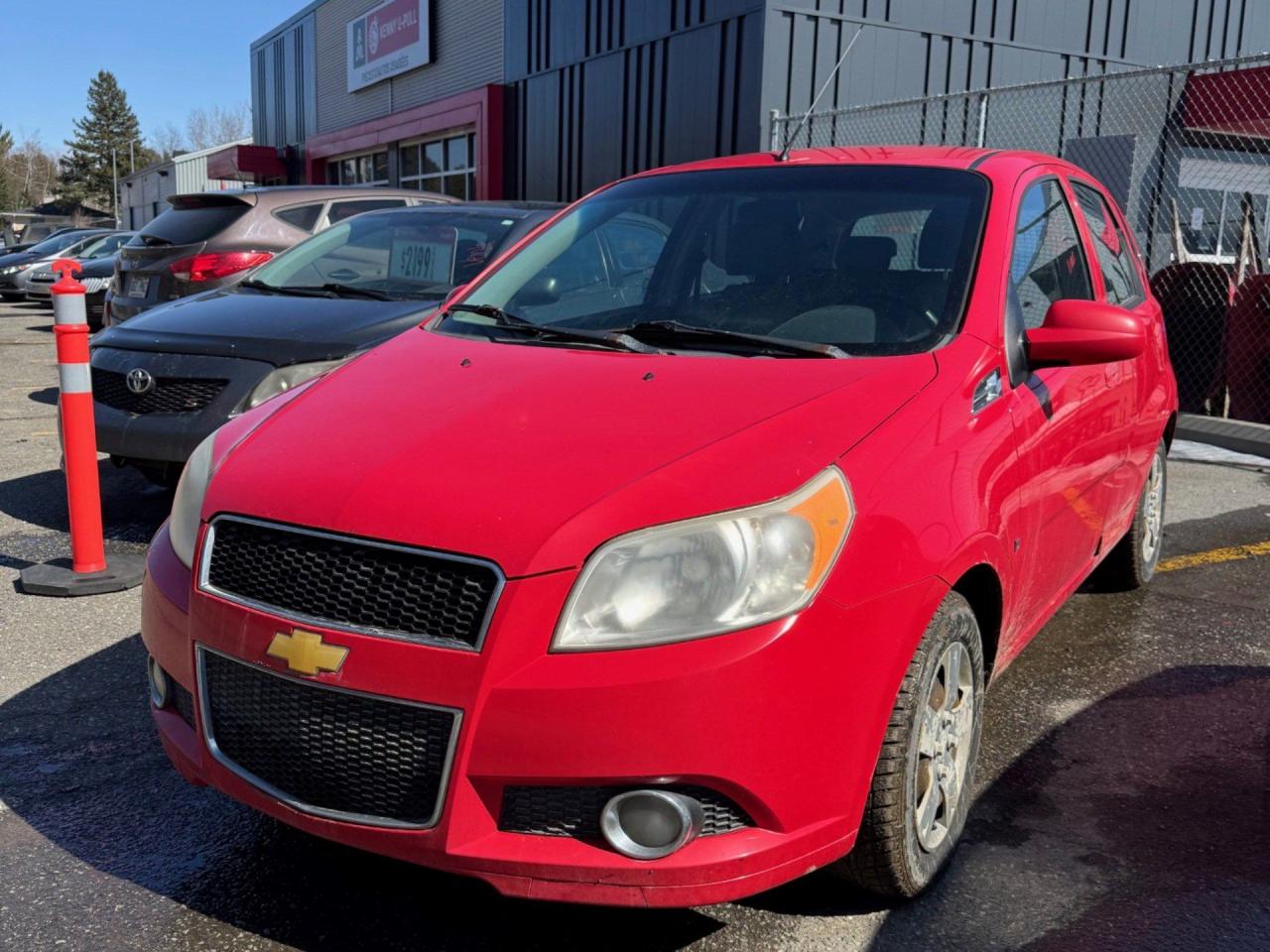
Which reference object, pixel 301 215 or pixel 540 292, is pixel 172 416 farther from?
pixel 301 215

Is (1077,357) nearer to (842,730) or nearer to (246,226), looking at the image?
(842,730)

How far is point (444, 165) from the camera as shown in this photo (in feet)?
74.4

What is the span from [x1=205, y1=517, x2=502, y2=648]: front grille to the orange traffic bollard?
2574mm

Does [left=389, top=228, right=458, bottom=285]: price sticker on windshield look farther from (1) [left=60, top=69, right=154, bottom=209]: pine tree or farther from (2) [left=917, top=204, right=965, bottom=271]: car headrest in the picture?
(1) [left=60, top=69, right=154, bottom=209]: pine tree

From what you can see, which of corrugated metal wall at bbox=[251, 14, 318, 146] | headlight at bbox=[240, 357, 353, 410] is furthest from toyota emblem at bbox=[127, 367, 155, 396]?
corrugated metal wall at bbox=[251, 14, 318, 146]

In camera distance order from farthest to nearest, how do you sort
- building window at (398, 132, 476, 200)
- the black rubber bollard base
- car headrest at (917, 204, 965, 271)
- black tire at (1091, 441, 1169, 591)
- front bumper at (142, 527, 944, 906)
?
building window at (398, 132, 476, 200) → black tire at (1091, 441, 1169, 591) → the black rubber bollard base → car headrest at (917, 204, 965, 271) → front bumper at (142, 527, 944, 906)

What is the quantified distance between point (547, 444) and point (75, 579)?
9.90ft

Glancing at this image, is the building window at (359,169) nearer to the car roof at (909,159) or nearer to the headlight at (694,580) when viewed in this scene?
the car roof at (909,159)

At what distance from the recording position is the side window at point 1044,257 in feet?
10.5

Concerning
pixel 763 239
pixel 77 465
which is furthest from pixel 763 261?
pixel 77 465

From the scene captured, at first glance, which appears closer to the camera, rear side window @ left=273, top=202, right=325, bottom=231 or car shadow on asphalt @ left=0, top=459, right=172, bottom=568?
car shadow on asphalt @ left=0, top=459, right=172, bottom=568

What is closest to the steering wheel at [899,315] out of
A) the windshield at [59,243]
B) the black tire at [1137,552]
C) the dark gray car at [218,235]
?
the black tire at [1137,552]

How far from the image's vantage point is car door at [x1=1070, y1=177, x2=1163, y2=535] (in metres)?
3.82

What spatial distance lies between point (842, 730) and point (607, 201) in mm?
2218
